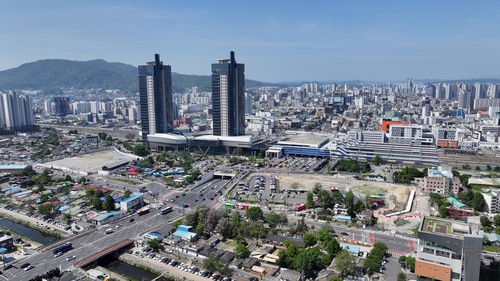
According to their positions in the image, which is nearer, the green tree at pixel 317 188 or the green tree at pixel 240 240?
the green tree at pixel 240 240

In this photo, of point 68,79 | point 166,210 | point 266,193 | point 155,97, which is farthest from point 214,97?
point 68,79

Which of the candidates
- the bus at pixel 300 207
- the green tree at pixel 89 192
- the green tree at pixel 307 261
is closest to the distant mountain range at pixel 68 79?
the green tree at pixel 89 192

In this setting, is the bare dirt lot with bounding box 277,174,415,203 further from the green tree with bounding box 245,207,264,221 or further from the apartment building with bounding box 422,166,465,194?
the green tree with bounding box 245,207,264,221

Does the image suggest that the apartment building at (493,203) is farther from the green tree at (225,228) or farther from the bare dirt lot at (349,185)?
the green tree at (225,228)

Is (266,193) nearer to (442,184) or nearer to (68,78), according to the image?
(442,184)

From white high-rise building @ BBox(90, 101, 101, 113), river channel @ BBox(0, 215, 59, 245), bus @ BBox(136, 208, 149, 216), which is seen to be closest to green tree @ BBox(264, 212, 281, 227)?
bus @ BBox(136, 208, 149, 216)

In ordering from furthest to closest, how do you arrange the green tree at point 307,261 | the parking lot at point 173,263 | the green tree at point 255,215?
the green tree at point 255,215 → the parking lot at point 173,263 → the green tree at point 307,261
